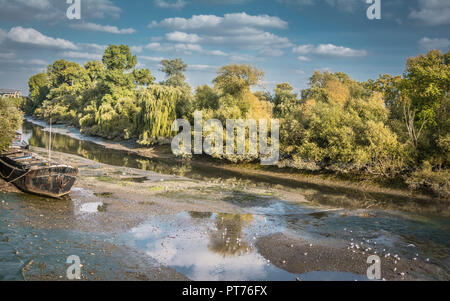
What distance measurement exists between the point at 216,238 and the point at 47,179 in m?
13.1

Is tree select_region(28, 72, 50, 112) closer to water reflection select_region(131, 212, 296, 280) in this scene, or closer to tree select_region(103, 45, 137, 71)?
tree select_region(103, 45, 137, 71)

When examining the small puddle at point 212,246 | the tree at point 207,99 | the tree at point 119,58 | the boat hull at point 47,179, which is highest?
the tree at point 119,58

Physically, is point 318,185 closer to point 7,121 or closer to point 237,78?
point 237,78

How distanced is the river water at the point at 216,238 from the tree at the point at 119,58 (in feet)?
211

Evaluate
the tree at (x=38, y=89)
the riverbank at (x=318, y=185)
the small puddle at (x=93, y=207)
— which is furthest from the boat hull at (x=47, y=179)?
the tree at (x=38, y=89)

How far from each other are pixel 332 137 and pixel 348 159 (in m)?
3.17

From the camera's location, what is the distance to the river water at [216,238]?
50.8 feet

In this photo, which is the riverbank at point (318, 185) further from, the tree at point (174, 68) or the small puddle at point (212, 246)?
the tree at point (174, 68)

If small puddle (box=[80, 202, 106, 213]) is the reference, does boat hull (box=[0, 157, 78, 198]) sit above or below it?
above

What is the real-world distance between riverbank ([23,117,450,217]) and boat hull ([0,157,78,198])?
16.5 m

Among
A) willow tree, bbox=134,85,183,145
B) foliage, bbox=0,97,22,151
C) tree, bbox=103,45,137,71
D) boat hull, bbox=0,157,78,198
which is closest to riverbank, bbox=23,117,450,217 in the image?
willow tree, bbox=134,85,183,145

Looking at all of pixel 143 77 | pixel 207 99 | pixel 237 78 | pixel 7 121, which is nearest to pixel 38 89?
pixel 143 77

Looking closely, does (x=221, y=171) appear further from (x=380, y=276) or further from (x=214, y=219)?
(x=380, y=276)

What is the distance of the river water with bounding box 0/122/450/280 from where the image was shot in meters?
15.5
